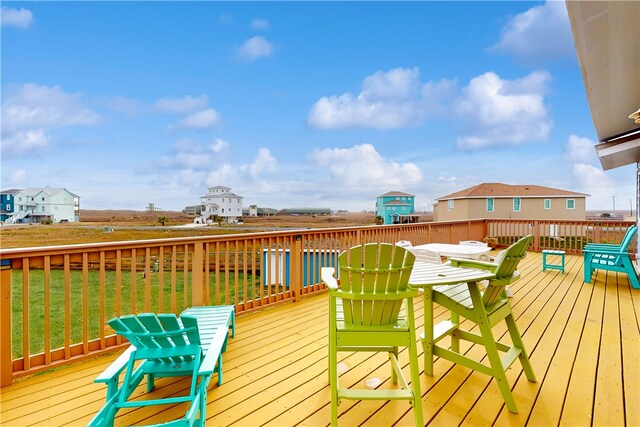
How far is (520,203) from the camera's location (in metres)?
21.4

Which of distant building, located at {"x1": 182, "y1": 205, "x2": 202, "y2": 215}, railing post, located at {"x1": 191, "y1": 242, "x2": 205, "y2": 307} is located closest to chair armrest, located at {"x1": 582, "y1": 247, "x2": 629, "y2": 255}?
railing post, located at {"x1": 191, "y1": 242, "x2": 205, "y2": 307}

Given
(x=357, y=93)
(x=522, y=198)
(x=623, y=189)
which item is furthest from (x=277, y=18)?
(x=522, y=198)

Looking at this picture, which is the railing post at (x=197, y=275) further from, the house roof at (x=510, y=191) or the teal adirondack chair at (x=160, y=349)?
the house roof at (x=510, y=191)

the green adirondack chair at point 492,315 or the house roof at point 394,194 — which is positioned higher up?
the house roof at point 394,194

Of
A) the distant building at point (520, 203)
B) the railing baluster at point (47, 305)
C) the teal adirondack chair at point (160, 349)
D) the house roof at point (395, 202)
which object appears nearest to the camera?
the teal adirondack chair at point (160, 349)

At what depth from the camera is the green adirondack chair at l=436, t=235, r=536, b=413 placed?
1.92m

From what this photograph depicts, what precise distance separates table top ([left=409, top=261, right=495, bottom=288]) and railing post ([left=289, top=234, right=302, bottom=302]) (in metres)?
2.08

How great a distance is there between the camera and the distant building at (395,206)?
29.0m

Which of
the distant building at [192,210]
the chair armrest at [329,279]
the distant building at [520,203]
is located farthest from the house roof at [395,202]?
the chair armrest at [329,279]

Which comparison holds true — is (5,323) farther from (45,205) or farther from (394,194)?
(394,194)

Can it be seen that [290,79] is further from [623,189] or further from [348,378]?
[348,378]

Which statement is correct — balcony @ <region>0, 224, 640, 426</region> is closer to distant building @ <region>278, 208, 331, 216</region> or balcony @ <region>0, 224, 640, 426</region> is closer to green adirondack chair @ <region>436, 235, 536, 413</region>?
green adirondack chair @ <region>436, 235, 536, 413</region>

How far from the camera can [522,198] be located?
2125 cm

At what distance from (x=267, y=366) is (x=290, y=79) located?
1597cm
